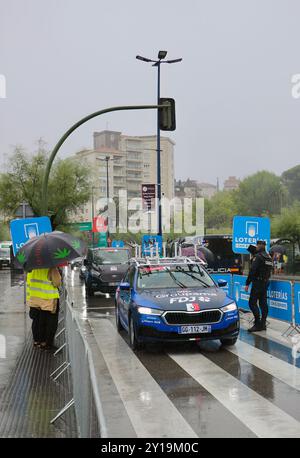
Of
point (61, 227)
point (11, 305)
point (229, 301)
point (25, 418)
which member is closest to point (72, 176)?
point (61, 227)

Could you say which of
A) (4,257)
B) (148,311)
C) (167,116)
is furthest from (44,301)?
(4,257)

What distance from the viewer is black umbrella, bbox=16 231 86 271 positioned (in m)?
9.98

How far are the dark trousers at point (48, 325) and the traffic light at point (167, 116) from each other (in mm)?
8522

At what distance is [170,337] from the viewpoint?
32.5 ft

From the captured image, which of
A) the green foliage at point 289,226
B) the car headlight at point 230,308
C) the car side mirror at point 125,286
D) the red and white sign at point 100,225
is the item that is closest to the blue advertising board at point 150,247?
the car side mirror at point 125,286

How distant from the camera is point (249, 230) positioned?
632 inches

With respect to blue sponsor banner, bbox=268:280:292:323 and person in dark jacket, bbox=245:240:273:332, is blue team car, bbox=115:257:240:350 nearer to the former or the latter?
person in dark jacket, bbox=245:240:273:332

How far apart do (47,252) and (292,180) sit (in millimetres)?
134014

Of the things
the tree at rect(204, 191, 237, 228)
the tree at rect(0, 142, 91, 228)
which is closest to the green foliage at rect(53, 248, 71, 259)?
the tree at rect(0, 142, 91, 228)

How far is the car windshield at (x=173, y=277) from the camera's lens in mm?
11219

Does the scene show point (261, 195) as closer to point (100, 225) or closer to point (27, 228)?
point (100, 225)

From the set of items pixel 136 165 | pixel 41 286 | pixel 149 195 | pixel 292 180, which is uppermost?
pixel 136 165

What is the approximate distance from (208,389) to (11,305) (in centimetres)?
1272
